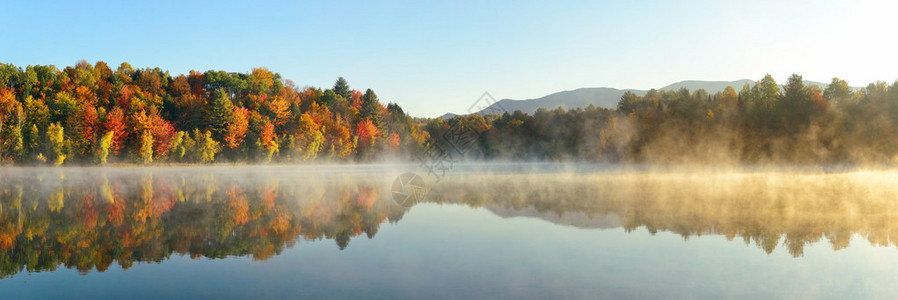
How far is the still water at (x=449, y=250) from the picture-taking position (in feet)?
25.4

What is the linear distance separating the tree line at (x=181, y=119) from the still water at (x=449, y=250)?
2161 inches

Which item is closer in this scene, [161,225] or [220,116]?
[161,225]

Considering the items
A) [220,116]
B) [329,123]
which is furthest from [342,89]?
[220,116]

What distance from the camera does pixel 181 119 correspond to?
80.2 m

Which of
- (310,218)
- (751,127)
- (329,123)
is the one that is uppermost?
(329,123)

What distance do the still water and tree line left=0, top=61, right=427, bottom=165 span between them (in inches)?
2161

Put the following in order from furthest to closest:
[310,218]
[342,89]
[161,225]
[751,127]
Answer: [342,89] < [751,127] < [310,218] < [161,225]

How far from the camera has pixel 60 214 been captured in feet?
51.0

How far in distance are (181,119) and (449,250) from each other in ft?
267

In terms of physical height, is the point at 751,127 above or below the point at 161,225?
above

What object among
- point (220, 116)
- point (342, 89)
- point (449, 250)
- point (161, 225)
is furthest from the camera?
point (342, 89)

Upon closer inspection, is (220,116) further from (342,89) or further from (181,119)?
(342,89)

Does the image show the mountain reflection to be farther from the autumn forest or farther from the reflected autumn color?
the autumn forest

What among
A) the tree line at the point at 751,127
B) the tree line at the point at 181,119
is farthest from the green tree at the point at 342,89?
the tree line at the point at 751,127
